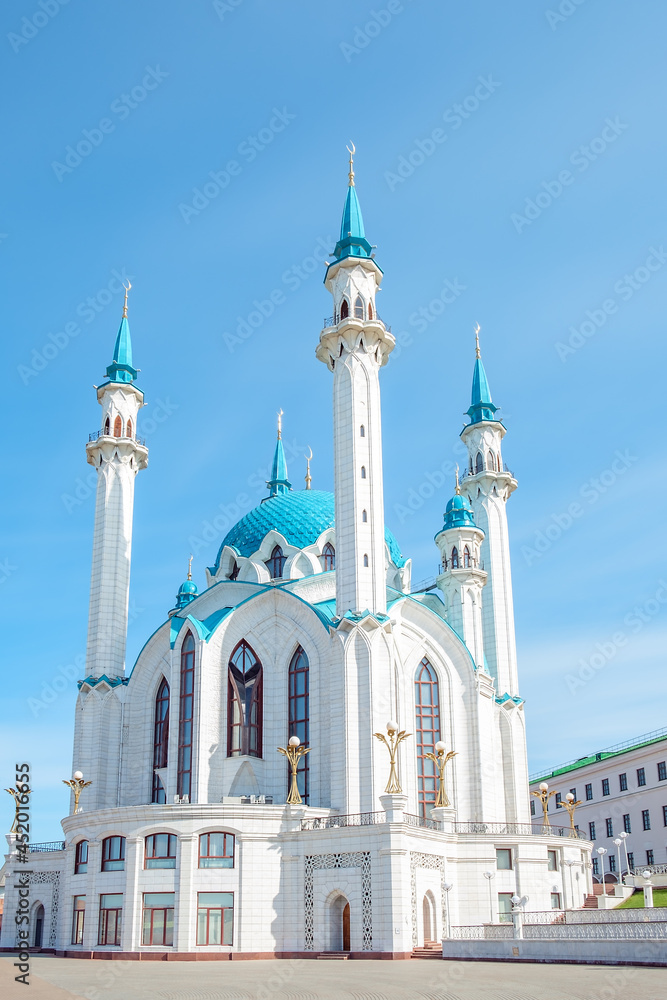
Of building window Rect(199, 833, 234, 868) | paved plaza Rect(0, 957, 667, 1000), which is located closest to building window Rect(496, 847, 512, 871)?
paved plaza Rect(0, 957, 667, 1000)

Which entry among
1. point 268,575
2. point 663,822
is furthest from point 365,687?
point 663,822

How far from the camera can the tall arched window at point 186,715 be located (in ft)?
124

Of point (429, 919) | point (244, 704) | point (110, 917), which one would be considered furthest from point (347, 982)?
point (244, 704)

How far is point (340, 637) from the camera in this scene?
36375 mm

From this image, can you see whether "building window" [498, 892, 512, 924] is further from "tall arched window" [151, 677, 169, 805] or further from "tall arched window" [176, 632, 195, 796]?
"tall arched window" [151, 677, 169, 805]

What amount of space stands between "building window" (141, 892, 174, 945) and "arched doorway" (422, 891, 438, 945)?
7931 millimetres

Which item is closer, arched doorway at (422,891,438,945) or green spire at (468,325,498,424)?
arched doorway at (422,891,438,945)

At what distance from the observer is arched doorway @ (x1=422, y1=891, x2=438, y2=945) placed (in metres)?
31.0

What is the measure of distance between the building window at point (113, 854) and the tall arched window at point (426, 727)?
12455 millimetres

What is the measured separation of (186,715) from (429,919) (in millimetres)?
12457

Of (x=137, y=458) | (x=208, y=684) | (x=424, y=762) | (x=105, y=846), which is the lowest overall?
(x=105, y=846)

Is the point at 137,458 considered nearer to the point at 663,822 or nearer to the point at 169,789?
the point at 169,789

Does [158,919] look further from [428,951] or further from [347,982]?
[347,982]

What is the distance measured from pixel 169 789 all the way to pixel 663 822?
3241 centimetres
